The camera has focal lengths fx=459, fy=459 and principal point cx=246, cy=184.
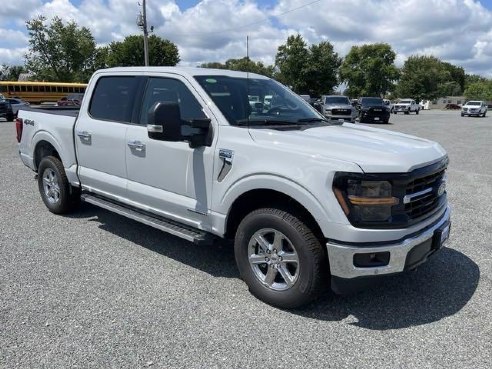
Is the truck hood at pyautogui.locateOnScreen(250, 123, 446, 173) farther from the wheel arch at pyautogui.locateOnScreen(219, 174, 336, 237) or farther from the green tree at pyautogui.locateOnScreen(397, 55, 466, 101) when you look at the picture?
the green tree at pyautogui.locateOnScreen(397, 55, 466, 101)

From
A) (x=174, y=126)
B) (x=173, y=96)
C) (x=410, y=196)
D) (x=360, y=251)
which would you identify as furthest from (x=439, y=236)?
(x=173, y=96)

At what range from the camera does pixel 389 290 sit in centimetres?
398

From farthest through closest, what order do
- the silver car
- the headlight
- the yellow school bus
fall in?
the yellow school bus
the silver car
the headlight

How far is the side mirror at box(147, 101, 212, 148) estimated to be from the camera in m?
3.65

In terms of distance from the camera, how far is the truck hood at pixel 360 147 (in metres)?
3.18

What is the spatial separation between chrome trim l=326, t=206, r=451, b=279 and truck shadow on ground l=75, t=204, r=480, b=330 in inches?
8.3

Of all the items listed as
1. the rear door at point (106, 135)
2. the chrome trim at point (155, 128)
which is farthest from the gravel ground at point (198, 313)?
the chrome trim at point (155, 128)

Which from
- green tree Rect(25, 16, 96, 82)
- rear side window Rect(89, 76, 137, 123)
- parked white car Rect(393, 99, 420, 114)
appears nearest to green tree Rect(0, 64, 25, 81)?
green tree Rect(25, 16, 96, 82)

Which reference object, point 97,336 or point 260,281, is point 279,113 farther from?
point 97,336

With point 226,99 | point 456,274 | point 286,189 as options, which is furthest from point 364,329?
point 226,99

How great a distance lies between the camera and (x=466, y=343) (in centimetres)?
315

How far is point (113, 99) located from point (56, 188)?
1.70m

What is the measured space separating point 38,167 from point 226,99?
341cm

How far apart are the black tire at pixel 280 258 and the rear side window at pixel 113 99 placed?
1948 mm
